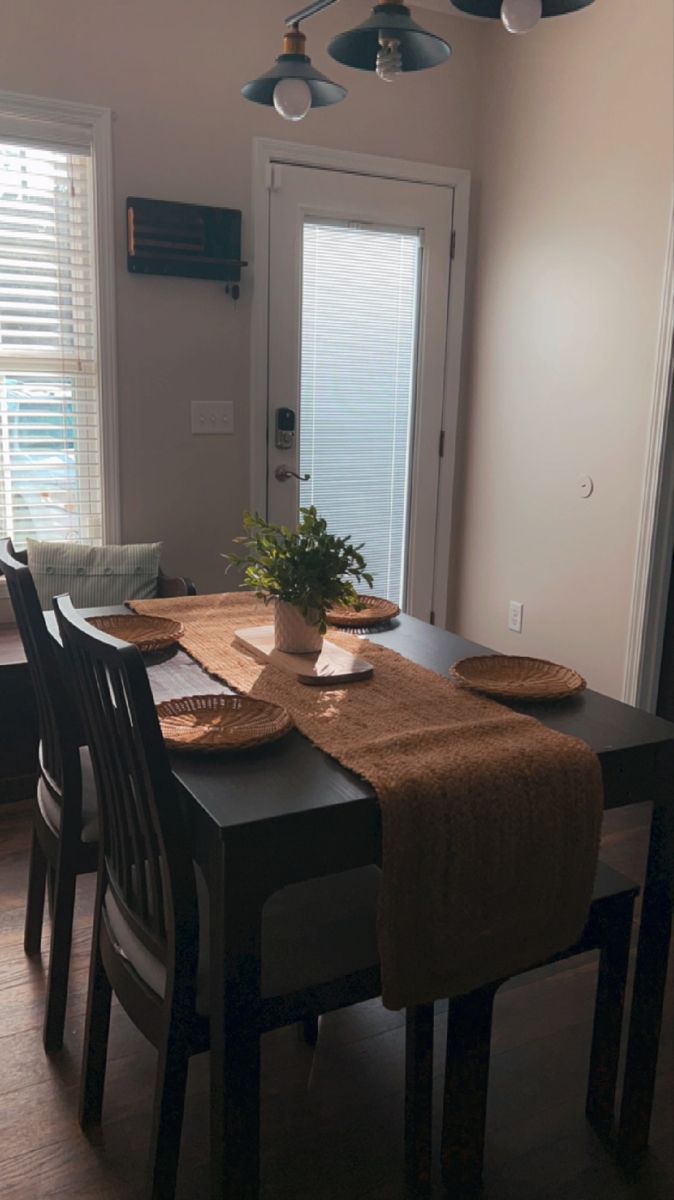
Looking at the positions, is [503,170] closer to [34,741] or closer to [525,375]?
[525,375]

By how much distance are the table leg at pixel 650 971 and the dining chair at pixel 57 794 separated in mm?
1066

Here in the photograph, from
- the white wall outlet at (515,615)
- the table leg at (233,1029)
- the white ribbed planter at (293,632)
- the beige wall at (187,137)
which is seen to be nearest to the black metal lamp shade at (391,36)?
the white ribbed planter at (293,632)

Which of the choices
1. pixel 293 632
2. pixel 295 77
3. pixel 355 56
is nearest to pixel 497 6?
pixel 355 56

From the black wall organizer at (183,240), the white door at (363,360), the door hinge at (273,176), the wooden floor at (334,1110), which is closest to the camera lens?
the wooden floor at (334,1110)

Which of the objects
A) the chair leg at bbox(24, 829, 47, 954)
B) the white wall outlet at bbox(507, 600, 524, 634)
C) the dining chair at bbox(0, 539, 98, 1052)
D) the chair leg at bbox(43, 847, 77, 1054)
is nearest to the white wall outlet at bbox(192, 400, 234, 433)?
the white wall outlet at bbox(507, 600, 524, 634)

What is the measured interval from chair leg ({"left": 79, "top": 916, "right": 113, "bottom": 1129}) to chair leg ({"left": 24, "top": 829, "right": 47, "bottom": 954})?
0.53 m

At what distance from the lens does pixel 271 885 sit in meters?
1.29

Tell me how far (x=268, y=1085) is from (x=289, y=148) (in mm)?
3198

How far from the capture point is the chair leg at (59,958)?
191 centimetres

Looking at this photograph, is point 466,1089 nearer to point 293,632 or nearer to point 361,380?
point 293,632

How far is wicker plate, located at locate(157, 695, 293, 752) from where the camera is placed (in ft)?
4.84

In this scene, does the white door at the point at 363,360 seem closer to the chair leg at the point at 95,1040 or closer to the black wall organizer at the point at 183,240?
the black wall organizer at the point at 183,240

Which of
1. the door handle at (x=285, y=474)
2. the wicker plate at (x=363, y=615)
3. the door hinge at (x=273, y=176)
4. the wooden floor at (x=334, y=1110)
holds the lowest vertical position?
the wooden floor at (x=334, y=1110)

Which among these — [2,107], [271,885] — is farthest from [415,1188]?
[2,107]
